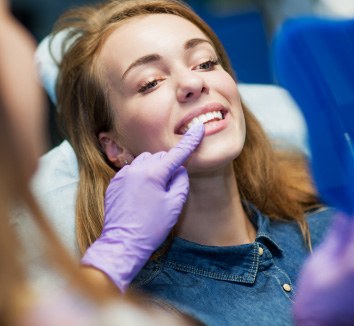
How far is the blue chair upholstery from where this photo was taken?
1363 millimetres

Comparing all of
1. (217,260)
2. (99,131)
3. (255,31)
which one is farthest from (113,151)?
(255,31)

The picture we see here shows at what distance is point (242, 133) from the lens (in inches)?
51.3

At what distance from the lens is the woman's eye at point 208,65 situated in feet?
4.42

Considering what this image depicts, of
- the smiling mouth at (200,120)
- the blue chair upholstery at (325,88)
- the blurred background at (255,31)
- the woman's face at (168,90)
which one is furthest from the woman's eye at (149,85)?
the blurred background at (255,31)

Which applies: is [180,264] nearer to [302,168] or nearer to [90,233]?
[90,233]

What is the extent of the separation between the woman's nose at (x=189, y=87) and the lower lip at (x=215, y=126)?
6cm

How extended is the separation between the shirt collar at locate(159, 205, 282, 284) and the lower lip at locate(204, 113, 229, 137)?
22 cm

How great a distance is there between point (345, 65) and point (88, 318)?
0.97 m

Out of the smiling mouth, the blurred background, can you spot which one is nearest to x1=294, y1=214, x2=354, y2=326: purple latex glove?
the smiling mouth

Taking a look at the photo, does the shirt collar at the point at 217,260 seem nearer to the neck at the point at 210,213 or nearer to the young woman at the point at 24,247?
the neck at the point at 210,213

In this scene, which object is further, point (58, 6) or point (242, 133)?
point (58, 6)

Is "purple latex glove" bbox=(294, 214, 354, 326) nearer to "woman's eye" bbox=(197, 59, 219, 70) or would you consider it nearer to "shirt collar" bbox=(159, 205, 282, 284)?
"shirt collar" bbox=(159, 205, 282, 284)

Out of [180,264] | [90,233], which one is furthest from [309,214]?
[90,233]

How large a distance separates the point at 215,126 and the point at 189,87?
89mm
